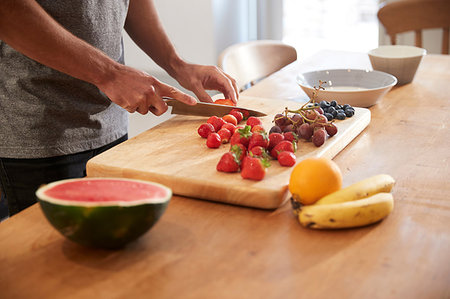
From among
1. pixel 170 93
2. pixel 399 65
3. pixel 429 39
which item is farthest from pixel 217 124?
pixel 429 39

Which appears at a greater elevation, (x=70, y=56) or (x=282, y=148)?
(x=70, y=56)

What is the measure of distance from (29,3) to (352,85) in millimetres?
1209

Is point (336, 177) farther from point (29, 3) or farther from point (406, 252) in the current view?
point (29, 3)

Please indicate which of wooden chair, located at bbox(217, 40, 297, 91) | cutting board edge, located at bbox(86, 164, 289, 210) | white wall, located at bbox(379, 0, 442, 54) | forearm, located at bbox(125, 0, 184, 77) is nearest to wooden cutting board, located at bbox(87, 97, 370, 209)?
cutting board edge, located at bbox(86, 164, 289, 210)

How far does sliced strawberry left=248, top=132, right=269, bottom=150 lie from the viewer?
50.8 inches

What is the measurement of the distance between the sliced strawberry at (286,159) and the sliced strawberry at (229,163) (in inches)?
4.1

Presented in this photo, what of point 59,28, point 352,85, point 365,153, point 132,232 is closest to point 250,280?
point 132,232

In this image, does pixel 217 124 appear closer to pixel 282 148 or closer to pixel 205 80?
pixel 282 148

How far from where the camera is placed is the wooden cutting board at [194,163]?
1170 millimetres

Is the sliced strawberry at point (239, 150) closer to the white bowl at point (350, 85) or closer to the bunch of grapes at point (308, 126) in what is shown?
the bunch of grapes at point (308, 126)

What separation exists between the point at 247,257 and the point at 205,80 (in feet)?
3.29

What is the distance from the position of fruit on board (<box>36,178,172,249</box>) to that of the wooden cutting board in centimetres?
22

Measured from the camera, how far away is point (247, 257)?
975 mm

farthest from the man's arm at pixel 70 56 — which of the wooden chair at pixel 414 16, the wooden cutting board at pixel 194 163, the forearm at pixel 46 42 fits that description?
the wooden chair at pixel 414 16
